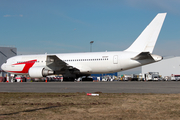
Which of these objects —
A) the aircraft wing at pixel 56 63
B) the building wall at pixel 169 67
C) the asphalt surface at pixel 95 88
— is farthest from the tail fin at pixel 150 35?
the building wall at pixel 169 67

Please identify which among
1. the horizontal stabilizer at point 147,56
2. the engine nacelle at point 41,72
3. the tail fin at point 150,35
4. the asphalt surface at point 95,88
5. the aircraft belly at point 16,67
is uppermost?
the tail fin at point 150,35

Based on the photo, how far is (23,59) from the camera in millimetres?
32125

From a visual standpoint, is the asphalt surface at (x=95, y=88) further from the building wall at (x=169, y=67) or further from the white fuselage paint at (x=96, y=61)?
the building wall at (x=169, y=67)

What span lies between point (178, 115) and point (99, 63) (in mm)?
22611

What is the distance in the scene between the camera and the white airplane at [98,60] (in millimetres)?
25812

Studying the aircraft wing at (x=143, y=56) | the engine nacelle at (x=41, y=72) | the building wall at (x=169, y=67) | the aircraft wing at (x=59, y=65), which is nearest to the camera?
the aircraft wing at (x=143, y=56)

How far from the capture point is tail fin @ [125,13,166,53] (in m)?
25.8

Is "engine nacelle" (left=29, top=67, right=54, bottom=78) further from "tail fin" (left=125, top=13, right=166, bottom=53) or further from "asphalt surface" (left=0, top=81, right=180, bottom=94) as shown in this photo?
"tail fin" (left=125, top=13, right=166, bottom=53)

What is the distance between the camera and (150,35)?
2606 centimetres

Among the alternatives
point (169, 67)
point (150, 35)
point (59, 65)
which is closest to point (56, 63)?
point (59, 65)

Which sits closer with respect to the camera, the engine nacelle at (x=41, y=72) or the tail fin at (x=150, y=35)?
the tail fin at (x=150, y=35)

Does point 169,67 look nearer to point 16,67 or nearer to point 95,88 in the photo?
point 16,67

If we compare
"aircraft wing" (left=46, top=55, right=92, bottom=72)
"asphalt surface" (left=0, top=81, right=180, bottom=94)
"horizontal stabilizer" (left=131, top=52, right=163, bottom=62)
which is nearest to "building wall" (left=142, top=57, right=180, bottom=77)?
"horizontal stabilizer" (left=131, top=52, right=163, bottom=62)

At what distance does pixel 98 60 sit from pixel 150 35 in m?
7.52
